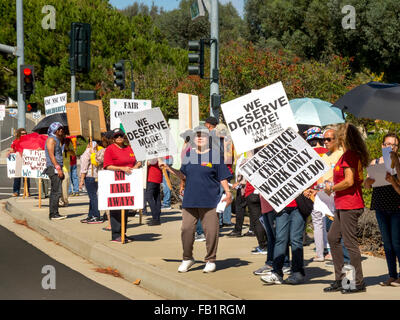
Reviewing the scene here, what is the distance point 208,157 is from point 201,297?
83.7 inches

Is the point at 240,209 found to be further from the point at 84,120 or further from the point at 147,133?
the point at 84,120

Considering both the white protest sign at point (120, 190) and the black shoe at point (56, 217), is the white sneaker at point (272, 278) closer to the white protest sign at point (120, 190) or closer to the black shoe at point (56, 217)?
the white protest sign at point (120, 190)

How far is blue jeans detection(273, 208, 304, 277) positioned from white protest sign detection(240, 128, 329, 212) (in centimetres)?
34

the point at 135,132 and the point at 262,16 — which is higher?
the point at 262,16

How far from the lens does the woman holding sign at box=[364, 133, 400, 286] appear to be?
8.84m

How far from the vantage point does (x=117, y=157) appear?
501 inches

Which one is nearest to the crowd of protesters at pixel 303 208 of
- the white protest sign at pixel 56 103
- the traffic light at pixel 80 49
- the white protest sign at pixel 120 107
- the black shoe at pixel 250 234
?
the black shoe at pixel 250 234

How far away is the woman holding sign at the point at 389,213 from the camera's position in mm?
8836

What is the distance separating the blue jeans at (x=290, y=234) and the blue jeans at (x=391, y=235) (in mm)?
908

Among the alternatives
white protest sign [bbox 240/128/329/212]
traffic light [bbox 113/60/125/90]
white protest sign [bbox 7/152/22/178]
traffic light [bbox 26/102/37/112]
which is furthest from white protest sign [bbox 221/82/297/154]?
traffic light [bbox 113/60/125/90]

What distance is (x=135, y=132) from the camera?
41.1ft

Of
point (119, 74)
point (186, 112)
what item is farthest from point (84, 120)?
point (119, 74)
